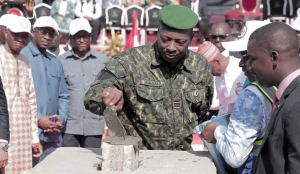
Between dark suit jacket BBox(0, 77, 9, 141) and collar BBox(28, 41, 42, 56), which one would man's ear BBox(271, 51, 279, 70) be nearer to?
dark suit jacket BBox(0, 77, 9, 141)

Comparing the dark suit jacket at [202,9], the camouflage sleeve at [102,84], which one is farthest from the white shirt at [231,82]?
the dark suit jacket at [202,9]

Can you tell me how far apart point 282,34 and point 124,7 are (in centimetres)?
1270

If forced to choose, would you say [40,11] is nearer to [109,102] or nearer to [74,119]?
[74,119]

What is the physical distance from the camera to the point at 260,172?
274 centimetres

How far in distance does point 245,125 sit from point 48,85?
11.3ft

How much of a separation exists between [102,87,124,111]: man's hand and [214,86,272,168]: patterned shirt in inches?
27.2

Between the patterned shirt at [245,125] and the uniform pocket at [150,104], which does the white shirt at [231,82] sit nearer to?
the uniform pocket at [150,104]

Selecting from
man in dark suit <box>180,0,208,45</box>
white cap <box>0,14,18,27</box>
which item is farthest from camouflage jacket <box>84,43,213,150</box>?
man in dark suit <box>180,0,208,45</box>

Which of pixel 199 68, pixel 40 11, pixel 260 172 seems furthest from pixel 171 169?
pixel 40 11

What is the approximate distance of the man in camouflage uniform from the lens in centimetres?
364

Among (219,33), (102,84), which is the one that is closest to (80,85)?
(219,33)

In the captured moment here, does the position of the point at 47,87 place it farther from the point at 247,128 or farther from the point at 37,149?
the point at 247,128

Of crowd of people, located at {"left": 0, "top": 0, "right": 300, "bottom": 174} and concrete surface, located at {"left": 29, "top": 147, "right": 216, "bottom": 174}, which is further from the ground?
crowd of people, located at {"left": 0, "top": 0, "right": 300, "bottom": 174}

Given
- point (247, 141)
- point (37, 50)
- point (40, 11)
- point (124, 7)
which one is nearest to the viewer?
point (247, 141)
